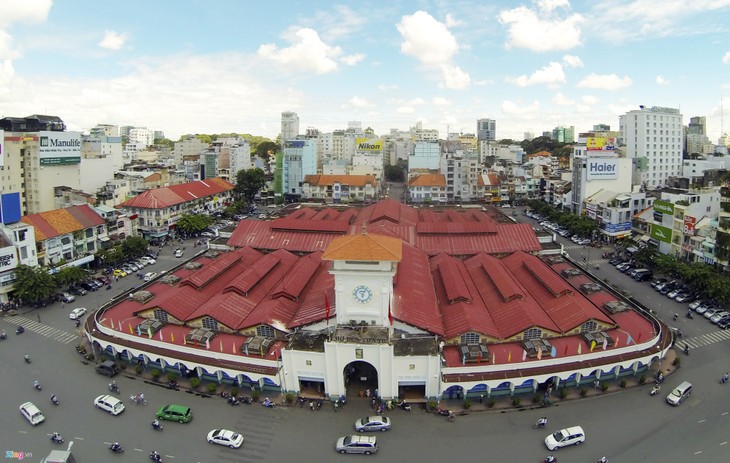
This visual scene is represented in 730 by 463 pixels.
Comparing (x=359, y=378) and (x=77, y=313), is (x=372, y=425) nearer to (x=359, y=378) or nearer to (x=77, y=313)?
(x=359, y=378)

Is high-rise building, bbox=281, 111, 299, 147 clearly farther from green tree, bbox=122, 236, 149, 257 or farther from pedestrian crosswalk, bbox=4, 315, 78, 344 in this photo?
pedestrian crosswalk, bbox=4, 315, 78, 344

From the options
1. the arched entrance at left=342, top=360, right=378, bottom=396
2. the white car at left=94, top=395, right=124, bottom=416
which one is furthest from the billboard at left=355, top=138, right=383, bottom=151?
the white car at left=94, top=395, right=124, bottom=416

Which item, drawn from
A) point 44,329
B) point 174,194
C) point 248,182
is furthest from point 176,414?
point 248,182

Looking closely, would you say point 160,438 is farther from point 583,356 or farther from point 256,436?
point 583,356

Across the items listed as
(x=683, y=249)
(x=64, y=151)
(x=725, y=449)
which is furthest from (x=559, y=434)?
(x=64, y=151)

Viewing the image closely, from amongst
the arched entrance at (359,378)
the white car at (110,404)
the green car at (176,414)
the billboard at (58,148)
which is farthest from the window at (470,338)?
the billboard at (58,148)

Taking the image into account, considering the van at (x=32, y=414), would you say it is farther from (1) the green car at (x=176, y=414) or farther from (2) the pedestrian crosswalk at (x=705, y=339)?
(2) the pedestrian crosswalk at (x=705, y=339)

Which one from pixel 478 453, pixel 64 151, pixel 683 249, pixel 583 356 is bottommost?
pixel 478 453
